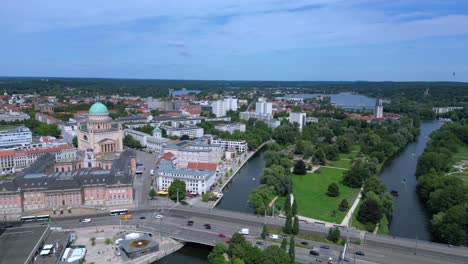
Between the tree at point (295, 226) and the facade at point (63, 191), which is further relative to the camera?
the facade at point (63, 191)

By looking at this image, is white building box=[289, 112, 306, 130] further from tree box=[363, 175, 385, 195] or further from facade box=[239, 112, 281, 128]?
tree box=[363, 175, 385, 195]

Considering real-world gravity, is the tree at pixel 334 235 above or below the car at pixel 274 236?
above

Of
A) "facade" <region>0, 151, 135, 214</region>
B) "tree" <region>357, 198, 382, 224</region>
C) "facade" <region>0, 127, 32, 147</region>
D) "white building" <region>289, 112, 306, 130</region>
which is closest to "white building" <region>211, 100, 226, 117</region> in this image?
"white building" <region>289, 112, 306, 130</region>

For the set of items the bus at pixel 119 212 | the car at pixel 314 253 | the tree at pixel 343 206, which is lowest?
the bus at pixel 119 212

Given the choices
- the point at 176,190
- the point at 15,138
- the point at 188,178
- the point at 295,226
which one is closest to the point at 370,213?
the point at 295,226

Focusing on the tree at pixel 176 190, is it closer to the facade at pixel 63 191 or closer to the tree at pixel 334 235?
the facade at pixel 63 191

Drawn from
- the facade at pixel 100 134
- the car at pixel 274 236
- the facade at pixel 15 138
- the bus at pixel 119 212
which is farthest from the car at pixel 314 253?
the facade at pixel 15 138

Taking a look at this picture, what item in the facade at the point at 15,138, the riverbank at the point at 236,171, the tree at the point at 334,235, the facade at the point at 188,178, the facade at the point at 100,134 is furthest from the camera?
the facade at the point at 15,138
